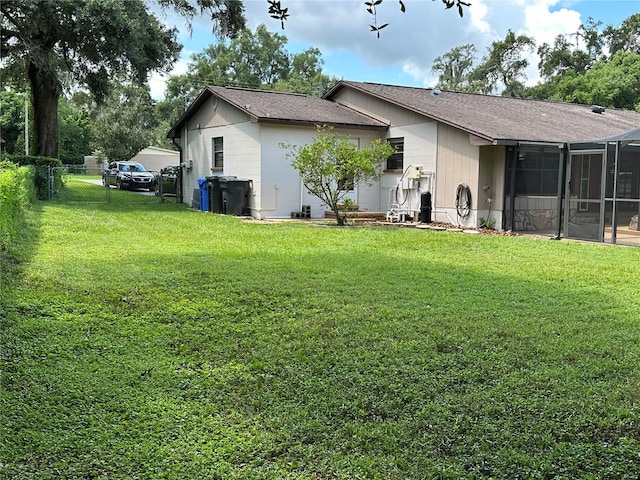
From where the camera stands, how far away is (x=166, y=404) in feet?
12.1

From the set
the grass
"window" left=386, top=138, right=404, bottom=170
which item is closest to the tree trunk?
"window" left=386, top=138, right=404, bottom=170

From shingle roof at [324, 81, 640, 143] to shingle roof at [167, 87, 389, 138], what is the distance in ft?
2.91

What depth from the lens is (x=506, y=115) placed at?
17.5m

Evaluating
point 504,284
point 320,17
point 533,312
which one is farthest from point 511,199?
point 320,17

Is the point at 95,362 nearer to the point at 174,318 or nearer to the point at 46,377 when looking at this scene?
the point at 46,377

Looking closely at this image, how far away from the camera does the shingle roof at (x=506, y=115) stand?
14.8m

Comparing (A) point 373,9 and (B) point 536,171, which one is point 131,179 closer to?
(B) point 536,171

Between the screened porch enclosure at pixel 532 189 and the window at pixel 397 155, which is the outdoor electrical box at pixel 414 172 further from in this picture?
the screened porch enclosure at pixel 532 189

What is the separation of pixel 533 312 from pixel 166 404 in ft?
12.9

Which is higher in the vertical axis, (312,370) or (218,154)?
(218,154)

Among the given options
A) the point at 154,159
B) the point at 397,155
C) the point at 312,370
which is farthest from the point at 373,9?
the point at 154,159

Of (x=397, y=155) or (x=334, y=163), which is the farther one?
(x=397, y=155)

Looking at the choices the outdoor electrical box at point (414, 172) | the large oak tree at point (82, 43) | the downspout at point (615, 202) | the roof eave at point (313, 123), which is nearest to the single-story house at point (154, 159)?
the large oak tree at point (82, 43)

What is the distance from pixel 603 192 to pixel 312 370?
31.8 feet
